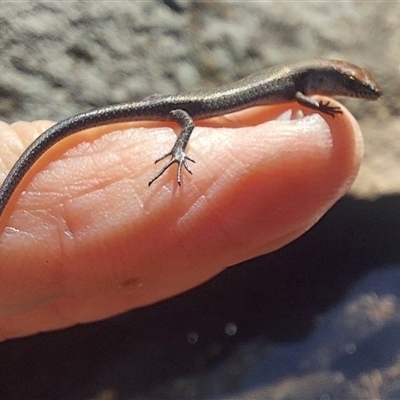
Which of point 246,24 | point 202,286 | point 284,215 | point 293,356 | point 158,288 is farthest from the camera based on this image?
point 246,24

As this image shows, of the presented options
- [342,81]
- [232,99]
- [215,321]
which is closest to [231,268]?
[215,321]

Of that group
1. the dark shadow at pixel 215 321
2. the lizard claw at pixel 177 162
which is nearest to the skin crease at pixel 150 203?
the lizard claw at pixel 177 162

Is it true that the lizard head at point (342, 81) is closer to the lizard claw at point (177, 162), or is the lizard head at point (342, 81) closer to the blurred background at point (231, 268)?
the blurred background at point (231, 268)

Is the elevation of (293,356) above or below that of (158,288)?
below

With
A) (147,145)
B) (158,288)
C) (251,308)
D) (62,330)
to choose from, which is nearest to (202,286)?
(251,308)

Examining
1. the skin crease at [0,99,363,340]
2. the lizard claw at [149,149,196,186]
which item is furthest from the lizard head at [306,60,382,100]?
the lizard claw at [149,149,196,186]

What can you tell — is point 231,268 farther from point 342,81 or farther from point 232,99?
point 342,81

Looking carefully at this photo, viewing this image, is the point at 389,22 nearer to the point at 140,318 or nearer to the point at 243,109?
the point at 243,109
